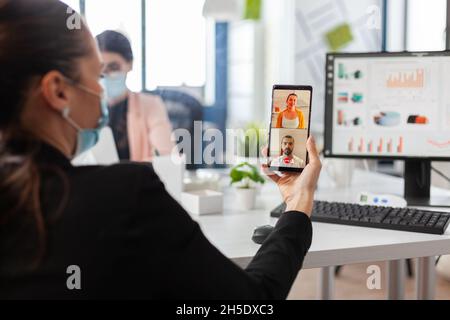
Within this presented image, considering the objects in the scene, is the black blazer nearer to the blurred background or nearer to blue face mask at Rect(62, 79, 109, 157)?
blue face mask at Rect(62, 79, 109, 157)

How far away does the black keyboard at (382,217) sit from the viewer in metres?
1.25

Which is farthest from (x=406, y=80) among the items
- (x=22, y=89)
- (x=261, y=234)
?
(x=22, y=89)

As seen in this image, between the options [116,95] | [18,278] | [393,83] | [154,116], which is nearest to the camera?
[18,278]

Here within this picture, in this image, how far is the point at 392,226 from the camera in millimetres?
1264

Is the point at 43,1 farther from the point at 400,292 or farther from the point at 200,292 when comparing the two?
the point at 400,292

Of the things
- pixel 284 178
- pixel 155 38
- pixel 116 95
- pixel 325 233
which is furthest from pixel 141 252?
pixel 155 38

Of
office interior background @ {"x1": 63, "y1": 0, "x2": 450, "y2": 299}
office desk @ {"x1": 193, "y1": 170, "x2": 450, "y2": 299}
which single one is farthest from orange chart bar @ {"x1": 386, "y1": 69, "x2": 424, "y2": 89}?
office interior background @ {"x1": 63, "y1": 0, "x2": 450, "y2": 299}

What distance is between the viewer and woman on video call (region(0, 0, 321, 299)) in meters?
0.64

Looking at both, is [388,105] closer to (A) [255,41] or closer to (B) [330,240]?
(B) [330,240]

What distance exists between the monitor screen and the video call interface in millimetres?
513

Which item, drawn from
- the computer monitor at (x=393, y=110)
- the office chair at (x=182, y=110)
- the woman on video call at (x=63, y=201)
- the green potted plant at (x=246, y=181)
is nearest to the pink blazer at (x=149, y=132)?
the office chair at (x=182, y=110)

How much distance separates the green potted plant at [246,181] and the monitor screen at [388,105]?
0.89ft
